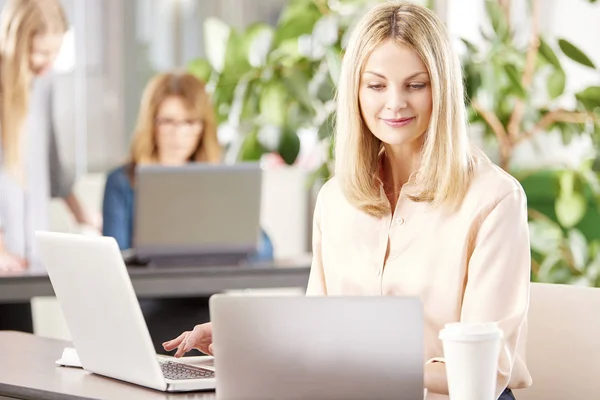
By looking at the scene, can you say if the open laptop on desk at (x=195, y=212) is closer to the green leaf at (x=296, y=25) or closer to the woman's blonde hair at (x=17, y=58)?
the green leaf at (x=296, y=25)

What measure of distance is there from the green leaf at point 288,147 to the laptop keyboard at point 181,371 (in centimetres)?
176

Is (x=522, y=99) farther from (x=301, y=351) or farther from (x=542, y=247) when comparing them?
(x=301, y=351)

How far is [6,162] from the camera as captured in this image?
3826 millimetres

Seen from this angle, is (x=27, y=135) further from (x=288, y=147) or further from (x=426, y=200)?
(x=426, y=200)

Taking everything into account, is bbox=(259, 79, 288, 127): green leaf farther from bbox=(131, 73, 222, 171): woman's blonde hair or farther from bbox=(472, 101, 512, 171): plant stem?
bbox=(472, 101, 512, 171): plant stem

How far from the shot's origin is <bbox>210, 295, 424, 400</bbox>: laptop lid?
50.5 inches

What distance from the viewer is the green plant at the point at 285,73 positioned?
3463 mm

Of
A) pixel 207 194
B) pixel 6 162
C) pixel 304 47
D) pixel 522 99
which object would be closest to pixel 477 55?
pixel 522 99

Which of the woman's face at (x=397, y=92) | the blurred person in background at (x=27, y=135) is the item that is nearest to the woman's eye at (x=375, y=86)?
the woman's face at (x=397, y=92)

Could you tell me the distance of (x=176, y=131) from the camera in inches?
140

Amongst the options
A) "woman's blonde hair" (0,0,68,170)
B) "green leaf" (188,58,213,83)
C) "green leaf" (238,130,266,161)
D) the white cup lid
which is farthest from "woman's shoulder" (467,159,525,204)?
"woman's blonde hair" (0,0,68,170)

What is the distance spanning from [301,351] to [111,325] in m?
0.40

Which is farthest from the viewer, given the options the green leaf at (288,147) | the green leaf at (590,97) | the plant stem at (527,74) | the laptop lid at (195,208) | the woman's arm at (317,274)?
the plant stem at (527,74)

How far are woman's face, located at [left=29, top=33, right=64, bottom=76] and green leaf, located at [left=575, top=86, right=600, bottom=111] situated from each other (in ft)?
5.90
